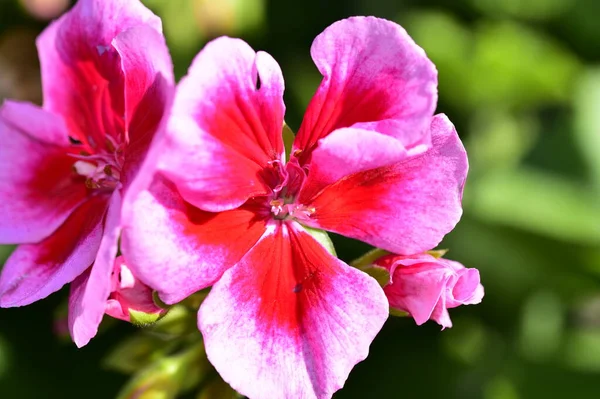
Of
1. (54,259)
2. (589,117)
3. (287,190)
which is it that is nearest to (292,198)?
(287,190)

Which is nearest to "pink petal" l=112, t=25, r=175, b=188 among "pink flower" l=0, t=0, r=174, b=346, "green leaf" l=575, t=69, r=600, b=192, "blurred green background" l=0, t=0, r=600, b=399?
"pink flower" l=0, t=0, r=174, b=346

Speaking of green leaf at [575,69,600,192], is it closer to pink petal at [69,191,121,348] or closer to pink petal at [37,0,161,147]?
pink petal at [37,0,161,147]

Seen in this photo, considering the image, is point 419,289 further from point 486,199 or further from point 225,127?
point 486,199

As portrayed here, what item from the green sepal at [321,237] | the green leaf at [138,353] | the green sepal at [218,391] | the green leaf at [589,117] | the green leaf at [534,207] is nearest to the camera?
the green sepal at [321,237]

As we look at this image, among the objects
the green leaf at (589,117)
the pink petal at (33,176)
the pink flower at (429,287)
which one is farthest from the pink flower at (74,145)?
the green leaf at (589,117)

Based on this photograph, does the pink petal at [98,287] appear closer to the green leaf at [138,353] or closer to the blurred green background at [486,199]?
the green leaf at [138,353]

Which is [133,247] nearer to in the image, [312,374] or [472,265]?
[312,374]
